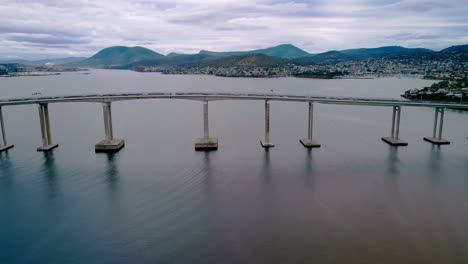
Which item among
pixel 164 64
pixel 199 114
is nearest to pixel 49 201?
pixel 199 114

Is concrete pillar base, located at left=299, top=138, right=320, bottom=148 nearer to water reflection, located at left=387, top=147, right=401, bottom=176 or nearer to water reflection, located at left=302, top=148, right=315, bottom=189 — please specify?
water reflection, located at left=302, top=148, right=315, bottom=189

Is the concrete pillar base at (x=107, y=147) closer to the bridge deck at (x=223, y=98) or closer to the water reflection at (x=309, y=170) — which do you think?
the bridge deck at (x=223, y=98)

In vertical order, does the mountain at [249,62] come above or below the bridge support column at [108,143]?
above

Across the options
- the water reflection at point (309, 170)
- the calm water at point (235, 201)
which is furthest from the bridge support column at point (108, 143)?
the water reflection at point (309, 170)

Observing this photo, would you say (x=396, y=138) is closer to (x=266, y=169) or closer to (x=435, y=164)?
(x=435, y=164)

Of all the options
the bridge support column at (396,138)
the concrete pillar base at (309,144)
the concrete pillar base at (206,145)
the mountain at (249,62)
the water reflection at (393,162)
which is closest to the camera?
the water reflection at (393,162)

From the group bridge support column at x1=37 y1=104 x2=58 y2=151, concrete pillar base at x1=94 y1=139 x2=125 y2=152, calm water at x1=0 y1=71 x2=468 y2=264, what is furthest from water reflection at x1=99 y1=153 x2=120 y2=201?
bridge support column at x1=37 y1=104 x2=58 y2=151

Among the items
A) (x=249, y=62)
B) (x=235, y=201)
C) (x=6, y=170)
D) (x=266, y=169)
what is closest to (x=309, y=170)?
(x=266, y=169)

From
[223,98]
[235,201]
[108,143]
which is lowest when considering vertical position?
[235,201]
